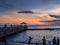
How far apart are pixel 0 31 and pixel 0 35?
44 cm

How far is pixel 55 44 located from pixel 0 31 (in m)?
8.85

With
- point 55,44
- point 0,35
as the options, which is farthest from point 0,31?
point 55,44

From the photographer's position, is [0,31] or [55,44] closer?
[55,44]

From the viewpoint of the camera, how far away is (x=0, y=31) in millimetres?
17391

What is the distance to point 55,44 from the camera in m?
9.93

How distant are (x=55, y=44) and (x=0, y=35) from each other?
8.90 metres

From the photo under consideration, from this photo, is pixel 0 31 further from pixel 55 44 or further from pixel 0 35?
pixel 55 44

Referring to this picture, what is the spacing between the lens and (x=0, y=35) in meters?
17.5

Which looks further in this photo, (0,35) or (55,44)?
(0,35)
